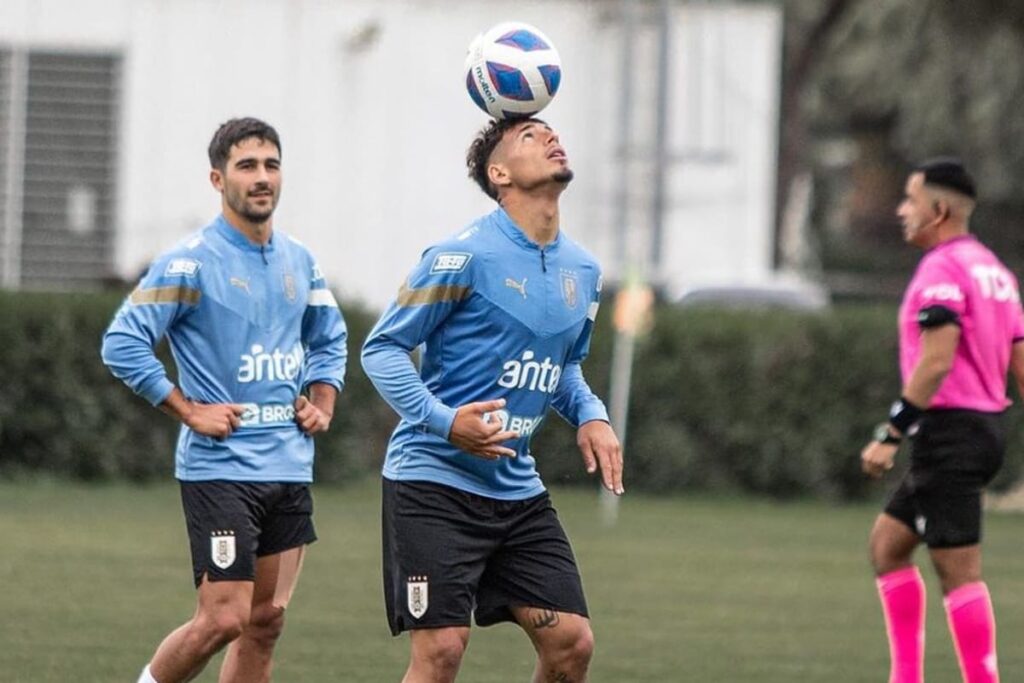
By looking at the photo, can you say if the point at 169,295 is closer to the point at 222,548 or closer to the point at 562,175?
the point at 222,548

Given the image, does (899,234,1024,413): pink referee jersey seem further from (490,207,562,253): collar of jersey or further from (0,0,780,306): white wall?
(0,0,780,306): white wall

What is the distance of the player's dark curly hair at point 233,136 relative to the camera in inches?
347

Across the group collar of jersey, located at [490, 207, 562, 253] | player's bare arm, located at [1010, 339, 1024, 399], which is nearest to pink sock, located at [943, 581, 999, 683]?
player's bare arm, located at [1010, 339, 1024, 399]

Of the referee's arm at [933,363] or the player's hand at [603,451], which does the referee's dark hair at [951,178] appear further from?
the player's hand at [603,451]

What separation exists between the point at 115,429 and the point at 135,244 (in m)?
7.46

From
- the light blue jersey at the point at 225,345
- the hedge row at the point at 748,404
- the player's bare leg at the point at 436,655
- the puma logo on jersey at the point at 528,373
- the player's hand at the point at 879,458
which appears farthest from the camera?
the hedge row at the point at 748,404

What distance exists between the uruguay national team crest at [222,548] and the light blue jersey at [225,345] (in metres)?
0.25

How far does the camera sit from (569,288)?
771cm

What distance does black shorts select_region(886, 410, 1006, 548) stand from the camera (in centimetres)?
974

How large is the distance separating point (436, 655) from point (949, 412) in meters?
3.26

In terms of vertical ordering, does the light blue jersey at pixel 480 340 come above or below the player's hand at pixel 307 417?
above

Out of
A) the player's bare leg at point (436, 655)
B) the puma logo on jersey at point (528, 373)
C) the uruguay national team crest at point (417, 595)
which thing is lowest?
the player's bare leg at point (436, 655)

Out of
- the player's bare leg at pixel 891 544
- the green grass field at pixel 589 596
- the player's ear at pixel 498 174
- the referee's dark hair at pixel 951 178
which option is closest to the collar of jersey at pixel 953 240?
the referee's dark hair at pixel 951 178

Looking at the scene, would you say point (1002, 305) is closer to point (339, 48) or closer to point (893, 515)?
point (893, 515)
